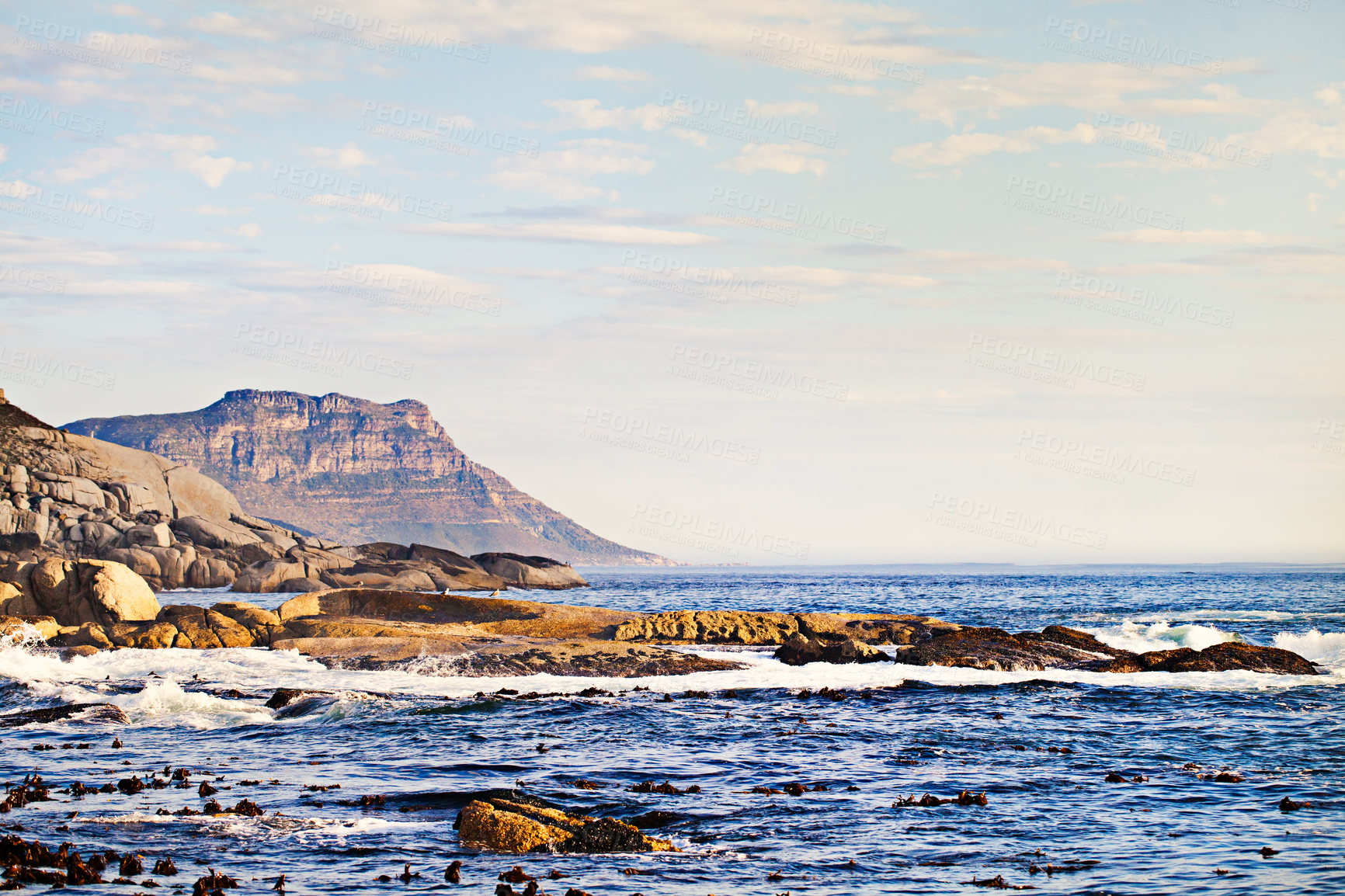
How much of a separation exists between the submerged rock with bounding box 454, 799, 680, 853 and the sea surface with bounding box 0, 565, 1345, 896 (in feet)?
0.97

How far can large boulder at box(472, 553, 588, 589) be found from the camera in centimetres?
12912

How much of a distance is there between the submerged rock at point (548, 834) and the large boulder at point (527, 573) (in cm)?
11345

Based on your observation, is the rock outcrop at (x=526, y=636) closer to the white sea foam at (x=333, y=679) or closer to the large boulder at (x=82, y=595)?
the large boulder at (x=82, y=595)

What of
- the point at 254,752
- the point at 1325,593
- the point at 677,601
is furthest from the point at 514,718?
the point at 1325,593

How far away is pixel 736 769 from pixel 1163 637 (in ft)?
110

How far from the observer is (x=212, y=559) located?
93.2 meters

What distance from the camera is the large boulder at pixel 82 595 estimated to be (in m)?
41.5

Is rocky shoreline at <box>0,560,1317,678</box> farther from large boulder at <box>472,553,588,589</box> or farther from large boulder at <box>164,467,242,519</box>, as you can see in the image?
large boulder at <box>472,553,588,589</box>

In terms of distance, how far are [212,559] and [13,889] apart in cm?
8793

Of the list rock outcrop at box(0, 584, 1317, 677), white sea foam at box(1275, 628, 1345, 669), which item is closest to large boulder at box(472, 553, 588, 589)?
rock outcrop at box(0, 584, 1317, 677)

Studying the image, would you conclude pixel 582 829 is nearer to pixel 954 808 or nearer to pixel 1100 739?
pixel 954 808

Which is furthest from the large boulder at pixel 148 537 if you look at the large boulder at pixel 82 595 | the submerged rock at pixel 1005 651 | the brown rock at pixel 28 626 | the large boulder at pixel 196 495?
the submerged rock at pixel 1005 651

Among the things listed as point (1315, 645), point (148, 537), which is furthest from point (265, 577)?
point (1315, 645)

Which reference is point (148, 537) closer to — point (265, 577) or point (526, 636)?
point (265, 577)
